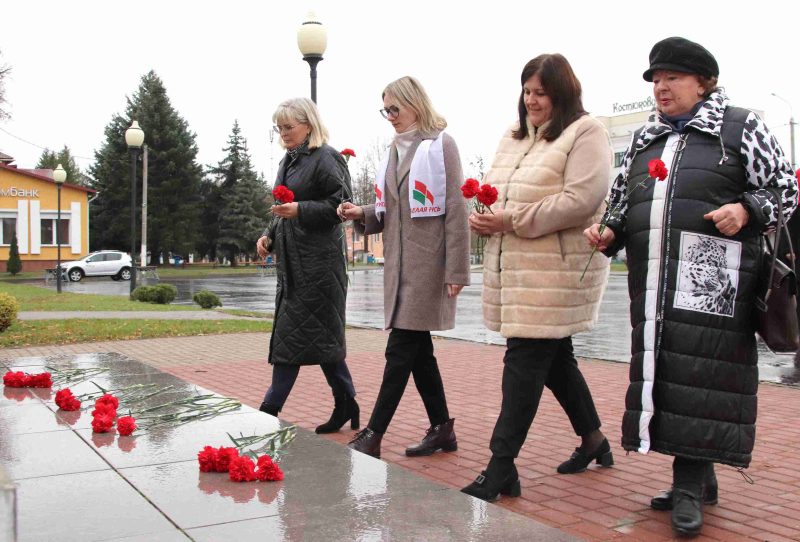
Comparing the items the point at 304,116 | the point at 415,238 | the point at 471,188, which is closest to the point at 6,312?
the point at 304,116

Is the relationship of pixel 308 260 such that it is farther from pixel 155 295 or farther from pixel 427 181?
pixel 155 295

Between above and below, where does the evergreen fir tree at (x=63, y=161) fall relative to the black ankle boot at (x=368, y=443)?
Result: above

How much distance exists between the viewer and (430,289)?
14.9 feet

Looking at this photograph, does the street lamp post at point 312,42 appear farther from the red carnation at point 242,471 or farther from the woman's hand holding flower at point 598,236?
the red carnation at point 242,471

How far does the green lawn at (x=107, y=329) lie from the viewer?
36.4ft

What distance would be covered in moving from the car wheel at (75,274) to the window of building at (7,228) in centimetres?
1125

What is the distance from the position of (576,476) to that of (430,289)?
1.20m

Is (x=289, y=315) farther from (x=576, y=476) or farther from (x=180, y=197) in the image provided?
(x=180, y=197)

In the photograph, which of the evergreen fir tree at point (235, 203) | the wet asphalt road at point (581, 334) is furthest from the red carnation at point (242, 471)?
the evergreen fir tree at point (235, 203)

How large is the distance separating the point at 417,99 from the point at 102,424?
2.32 m

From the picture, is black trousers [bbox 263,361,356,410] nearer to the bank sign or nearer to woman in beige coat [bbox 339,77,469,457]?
woman in beige coat [bbox 339,77,469,457]

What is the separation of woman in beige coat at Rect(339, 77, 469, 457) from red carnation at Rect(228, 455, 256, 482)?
3.71 ft

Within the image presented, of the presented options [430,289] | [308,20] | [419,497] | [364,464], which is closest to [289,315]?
[430,289]

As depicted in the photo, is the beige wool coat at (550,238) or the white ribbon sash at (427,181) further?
the white ribbon sash at (427,181)
